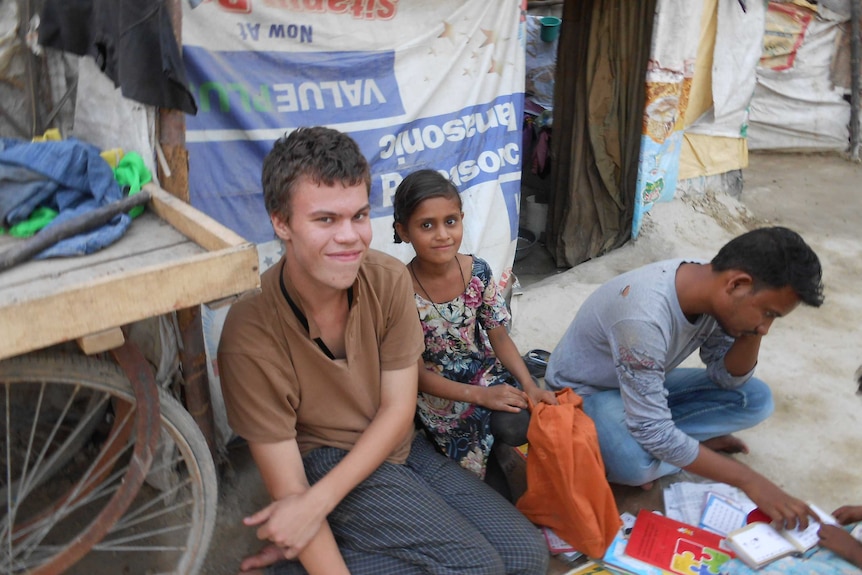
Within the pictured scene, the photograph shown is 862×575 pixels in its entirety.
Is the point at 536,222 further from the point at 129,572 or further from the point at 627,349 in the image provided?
the point at 129,572

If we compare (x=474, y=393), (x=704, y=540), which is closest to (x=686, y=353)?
(x=704, y=540)

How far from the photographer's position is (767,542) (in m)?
1.98

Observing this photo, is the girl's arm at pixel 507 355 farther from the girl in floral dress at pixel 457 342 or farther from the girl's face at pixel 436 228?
the girl's face at pixel 436 228

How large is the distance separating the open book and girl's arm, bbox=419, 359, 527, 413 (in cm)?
76

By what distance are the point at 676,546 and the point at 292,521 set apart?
4.30 ft

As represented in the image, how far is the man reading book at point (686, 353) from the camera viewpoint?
1862mm

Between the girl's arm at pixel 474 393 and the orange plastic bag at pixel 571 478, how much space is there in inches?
4.5

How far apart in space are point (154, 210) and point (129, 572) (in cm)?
119

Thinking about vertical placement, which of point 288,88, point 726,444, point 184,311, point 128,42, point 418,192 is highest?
point 128,42

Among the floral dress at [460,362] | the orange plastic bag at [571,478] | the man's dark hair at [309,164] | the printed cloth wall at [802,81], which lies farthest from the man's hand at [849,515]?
the printed cloth wall at [802,81]

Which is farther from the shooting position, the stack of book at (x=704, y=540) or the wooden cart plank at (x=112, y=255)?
the stack of book at (x=704, y=540)

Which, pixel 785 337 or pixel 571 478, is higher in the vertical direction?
pixel 571 478

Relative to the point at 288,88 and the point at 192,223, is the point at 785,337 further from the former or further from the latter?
the point at 192,223

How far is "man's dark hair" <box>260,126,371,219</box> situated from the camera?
5.12ft
